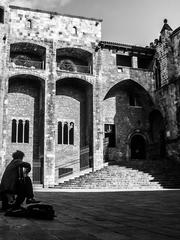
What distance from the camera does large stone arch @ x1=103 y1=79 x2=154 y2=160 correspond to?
26.5 metres

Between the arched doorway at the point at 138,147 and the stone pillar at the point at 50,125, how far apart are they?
24.3 feet

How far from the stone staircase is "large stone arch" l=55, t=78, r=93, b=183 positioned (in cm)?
300

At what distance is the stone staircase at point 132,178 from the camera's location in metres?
19.7

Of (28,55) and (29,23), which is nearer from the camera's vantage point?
(29,23)

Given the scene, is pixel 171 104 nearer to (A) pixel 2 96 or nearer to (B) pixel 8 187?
(A) pixel 2 96

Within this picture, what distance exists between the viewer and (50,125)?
23.7 m

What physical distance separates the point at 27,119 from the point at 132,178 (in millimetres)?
9597

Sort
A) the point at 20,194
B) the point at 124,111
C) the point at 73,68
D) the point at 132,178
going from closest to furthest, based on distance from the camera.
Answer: the point at 20,194
the point at 132,178
the point at 73,68
the point at 124,111

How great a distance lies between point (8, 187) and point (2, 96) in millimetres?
17601

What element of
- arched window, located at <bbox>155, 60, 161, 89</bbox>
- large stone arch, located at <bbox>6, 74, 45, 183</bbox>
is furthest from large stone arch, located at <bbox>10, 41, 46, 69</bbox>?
arched window, located at <bbox>155, 60, 161, 89</bbox>

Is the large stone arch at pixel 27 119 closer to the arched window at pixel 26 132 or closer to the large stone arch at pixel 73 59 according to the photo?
the arched window at pixel 26 132

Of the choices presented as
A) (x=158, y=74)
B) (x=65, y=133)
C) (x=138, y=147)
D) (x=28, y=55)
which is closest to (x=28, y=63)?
(x=28, y=55)

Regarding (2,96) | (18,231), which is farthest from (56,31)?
(18,231)

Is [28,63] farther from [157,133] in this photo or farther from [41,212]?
[41,212]
